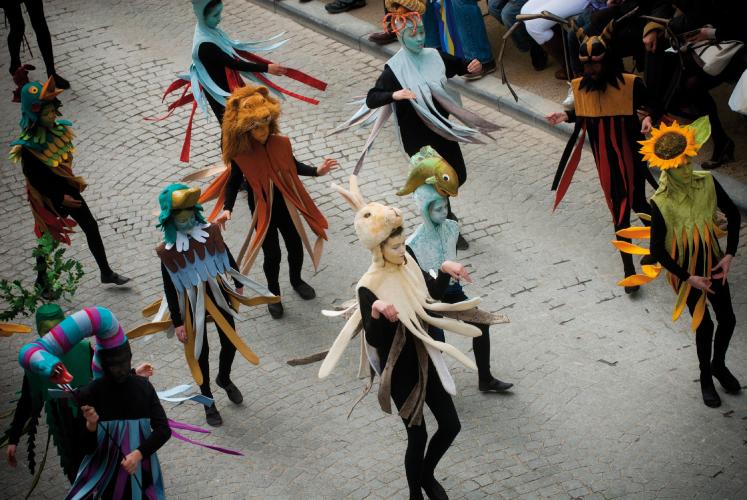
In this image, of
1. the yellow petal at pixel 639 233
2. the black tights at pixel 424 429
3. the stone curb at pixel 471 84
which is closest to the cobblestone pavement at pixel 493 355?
the stone curb at pixel 471 84

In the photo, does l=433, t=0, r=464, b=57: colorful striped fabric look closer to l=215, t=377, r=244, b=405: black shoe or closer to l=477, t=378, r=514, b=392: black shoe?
l=477, t=378, r=514, b=392: black shoe

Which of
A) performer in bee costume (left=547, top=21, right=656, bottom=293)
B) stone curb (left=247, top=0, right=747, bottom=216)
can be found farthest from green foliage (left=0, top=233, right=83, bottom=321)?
stone curb (left=247, top=0, right=747, bottom=216)

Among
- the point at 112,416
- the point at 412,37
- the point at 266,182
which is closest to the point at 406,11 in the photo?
the point at 412,37

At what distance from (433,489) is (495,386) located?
3.63 feet

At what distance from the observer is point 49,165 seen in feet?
29.0

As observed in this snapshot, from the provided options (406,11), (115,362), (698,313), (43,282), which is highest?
(406,11)

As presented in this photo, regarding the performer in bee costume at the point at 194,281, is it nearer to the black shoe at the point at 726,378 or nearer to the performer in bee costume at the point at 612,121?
the performer in bee costume at the point at 612,121

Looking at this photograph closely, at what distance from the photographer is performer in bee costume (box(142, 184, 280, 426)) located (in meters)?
7.14

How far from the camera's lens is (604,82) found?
801 cm

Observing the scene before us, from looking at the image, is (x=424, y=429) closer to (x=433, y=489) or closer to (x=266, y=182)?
(x=433, y=489)

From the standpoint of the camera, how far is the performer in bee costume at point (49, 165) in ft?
28.8

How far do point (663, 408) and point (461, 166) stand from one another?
2.70 meters

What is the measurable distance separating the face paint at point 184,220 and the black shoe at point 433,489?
2.23 meters

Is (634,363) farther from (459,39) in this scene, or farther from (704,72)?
(459,39)
